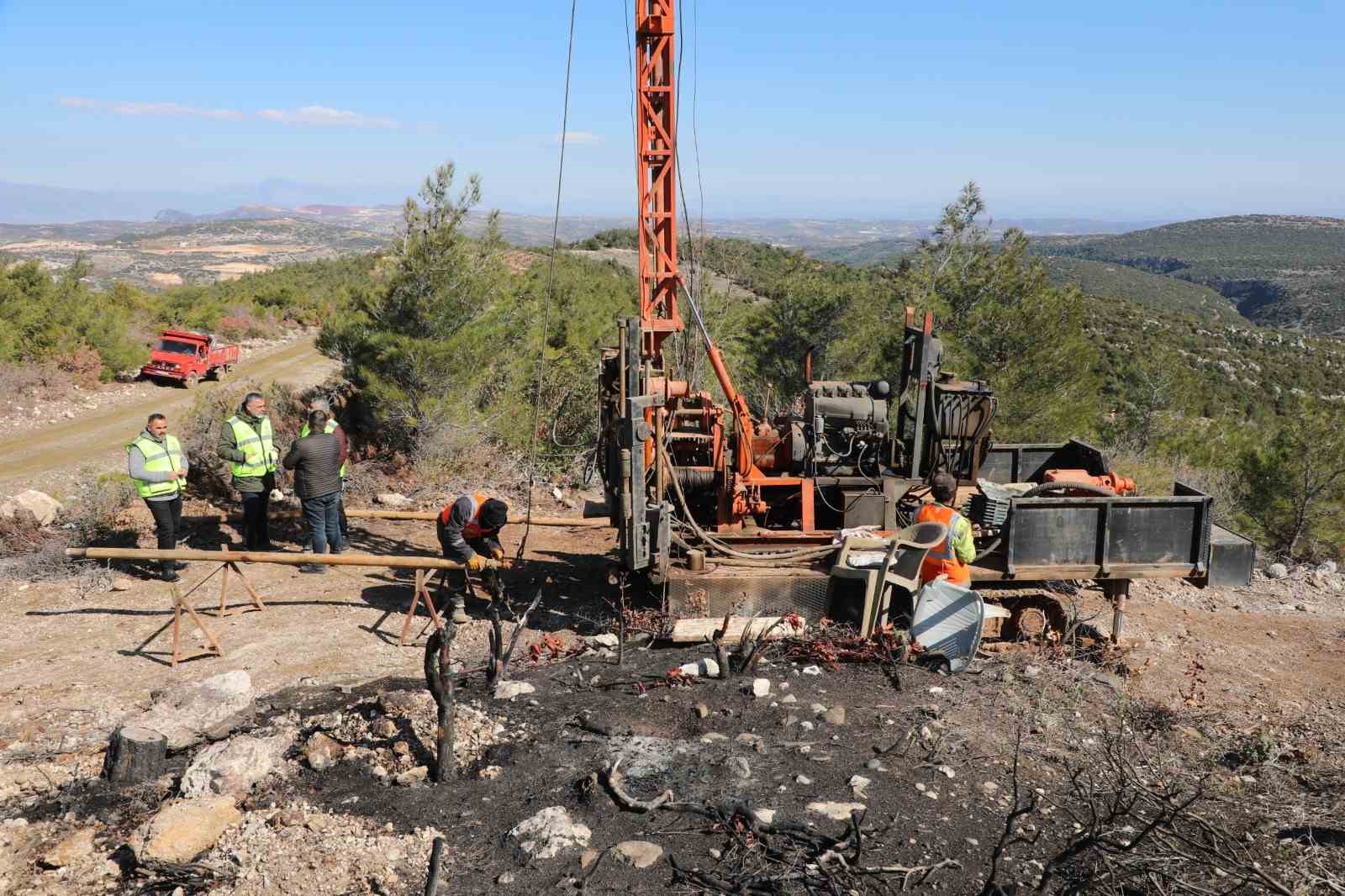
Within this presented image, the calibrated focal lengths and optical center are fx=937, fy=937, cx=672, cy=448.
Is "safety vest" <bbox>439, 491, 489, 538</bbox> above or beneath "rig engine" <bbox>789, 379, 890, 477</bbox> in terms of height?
beneath

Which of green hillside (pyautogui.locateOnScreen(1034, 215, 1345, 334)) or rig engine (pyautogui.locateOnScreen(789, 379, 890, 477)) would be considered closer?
rig engine (pyautogui.locateOnScreen(789, 379, 890, 477))

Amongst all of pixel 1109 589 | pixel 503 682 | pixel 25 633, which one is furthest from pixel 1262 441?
pixel 25 633

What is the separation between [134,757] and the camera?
17.9 ft

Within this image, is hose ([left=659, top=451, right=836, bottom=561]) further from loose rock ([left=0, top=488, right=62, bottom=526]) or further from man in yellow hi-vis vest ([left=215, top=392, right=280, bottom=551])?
loose rock ([left=0, top=488, right=62, bottom=526])

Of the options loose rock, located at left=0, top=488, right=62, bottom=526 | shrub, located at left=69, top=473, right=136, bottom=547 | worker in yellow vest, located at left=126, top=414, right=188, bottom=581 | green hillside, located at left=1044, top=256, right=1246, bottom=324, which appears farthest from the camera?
green hillside, located at left=1044, top=256, right=1246, bottom=324

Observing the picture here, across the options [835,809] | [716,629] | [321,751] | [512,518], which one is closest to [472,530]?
[512,518]

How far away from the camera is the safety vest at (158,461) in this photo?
868cm

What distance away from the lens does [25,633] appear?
7.88 meters

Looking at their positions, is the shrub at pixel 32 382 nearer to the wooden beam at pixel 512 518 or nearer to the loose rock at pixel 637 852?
the wooden beam at pixel 512 518

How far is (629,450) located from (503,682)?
2.03 meters

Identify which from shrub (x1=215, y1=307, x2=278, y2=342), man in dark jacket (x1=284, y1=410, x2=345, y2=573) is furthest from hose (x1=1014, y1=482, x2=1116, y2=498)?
shrub (x1=215, y1=307, x2=278, y2=342)

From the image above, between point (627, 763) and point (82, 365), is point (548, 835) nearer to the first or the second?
point (627, 763)

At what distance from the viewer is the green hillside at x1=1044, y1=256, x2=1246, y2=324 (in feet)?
248

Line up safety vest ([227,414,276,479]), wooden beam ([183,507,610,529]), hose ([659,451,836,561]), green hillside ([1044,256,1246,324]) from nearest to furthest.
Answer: hose ([659,451,836,561]), wooden beam ([183,507,610,529]), safety vest ([227,414,276,479]), green hillside ([1044,256,1246,324])
